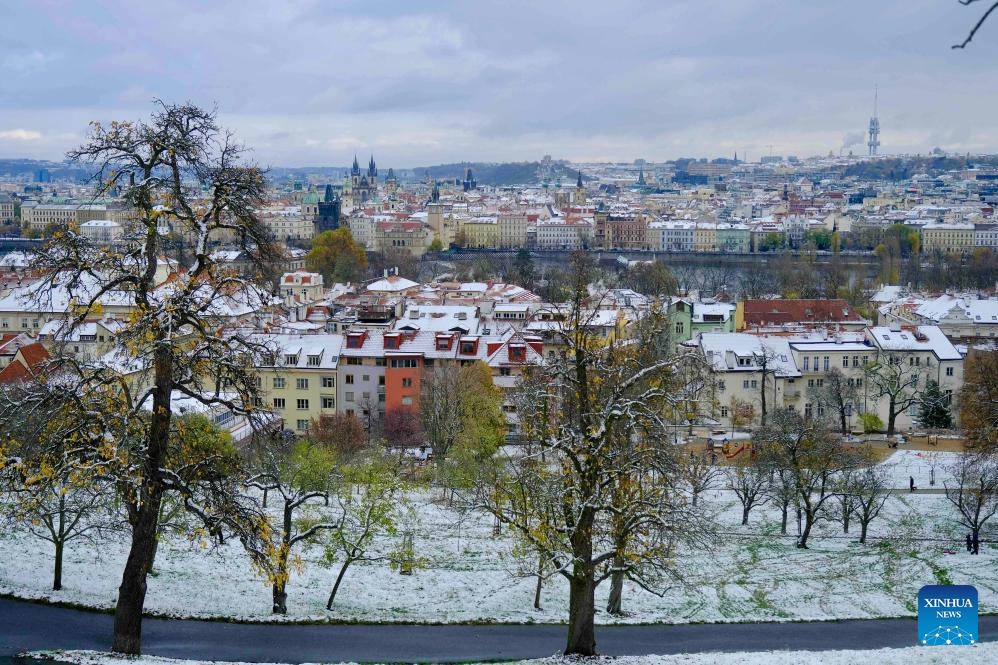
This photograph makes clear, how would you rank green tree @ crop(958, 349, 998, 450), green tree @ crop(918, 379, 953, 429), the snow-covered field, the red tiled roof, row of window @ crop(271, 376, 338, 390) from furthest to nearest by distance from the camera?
the red tiled roof
green tree @ crop(918, 379, 953, 429)
row of window @ crop(271, 376, 338, 390)
green tree @ crop(958, 349, 998, 450)
the snow-covered field

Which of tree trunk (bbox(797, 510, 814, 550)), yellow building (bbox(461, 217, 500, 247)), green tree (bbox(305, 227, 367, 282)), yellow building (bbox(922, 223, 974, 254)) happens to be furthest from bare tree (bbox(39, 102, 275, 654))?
yellow building (bbox(461, 217, 500, 247))

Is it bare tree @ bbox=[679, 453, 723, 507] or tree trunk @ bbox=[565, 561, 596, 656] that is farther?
bare tree @ bbox=[679, 453, 723, 507]

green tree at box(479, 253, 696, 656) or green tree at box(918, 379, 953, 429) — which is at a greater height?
green tree at box(479, 253, 696, 656)

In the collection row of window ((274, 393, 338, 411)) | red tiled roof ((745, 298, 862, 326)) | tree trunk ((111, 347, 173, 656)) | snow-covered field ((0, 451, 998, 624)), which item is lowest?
row of window ((274, 393, 338, 411))

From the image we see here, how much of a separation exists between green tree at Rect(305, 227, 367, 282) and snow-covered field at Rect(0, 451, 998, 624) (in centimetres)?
4793

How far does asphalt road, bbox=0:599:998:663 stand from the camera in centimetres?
1083

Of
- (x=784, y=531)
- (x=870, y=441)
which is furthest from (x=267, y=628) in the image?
(x=870, y=441)

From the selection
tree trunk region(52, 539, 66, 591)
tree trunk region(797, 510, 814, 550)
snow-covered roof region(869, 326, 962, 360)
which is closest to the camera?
tree trunk region(52, 539, 66, 591)

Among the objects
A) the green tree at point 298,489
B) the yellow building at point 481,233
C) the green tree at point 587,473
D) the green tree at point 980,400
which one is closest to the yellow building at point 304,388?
the green tree at point 298,489

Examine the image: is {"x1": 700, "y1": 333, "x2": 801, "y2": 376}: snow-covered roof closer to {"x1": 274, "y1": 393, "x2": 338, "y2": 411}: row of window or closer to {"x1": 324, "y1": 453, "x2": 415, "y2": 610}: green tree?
{"x1": 274, "y1": 393, "x2": 338, "y2": 411}: row of window

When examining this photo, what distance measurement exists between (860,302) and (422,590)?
142ft

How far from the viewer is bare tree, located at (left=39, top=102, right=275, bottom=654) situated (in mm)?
8961

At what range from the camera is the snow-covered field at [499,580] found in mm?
12820

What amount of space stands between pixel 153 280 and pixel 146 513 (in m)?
1.86
